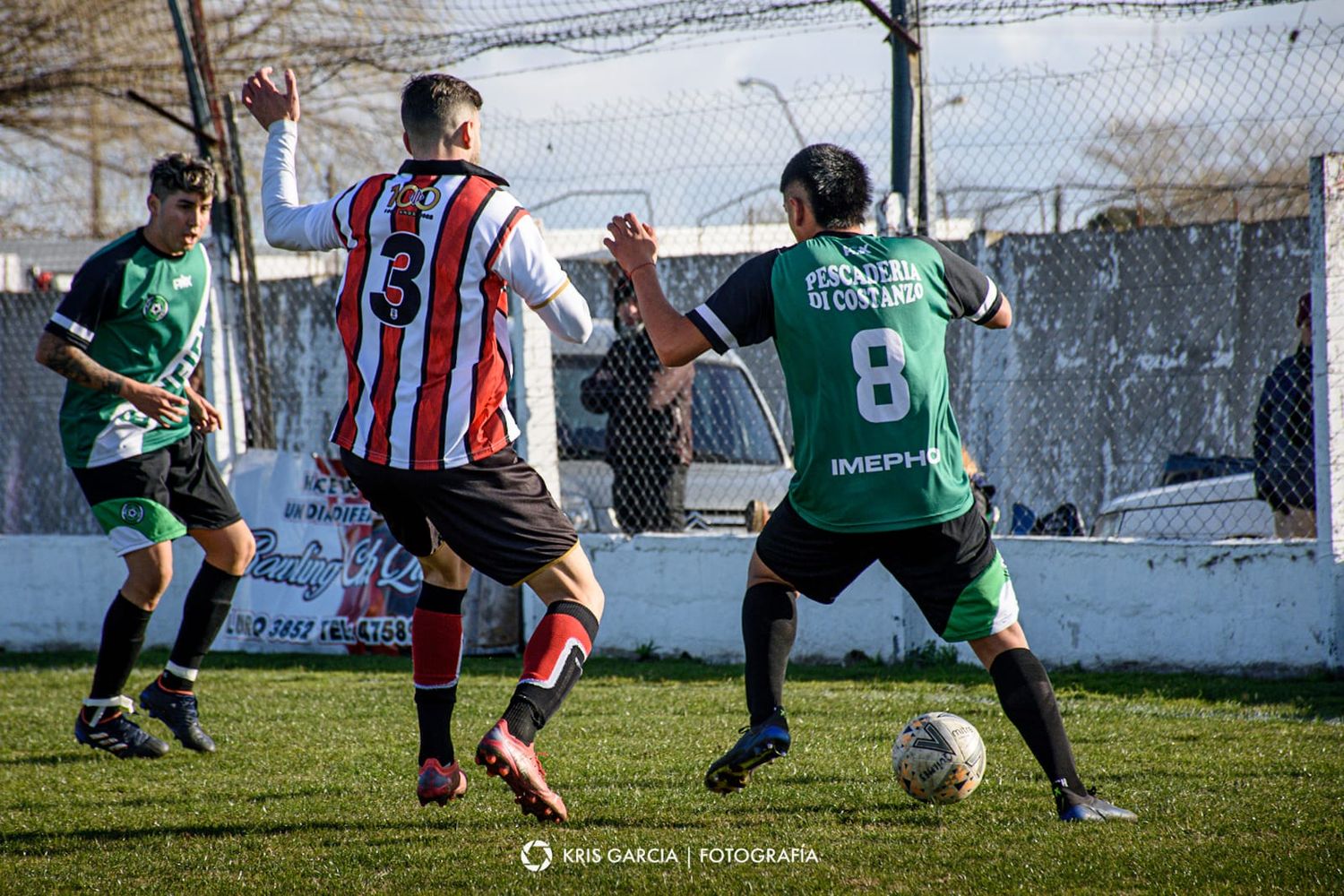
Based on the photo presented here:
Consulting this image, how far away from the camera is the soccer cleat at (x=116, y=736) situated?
5.20 m

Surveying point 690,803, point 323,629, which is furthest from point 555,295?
point 323,629

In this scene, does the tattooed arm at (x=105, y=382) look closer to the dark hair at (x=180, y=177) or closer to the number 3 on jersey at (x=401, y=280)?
the dark hair at (x=180, y=177)

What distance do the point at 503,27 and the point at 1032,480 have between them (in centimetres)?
523

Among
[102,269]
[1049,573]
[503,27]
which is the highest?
[503,27]

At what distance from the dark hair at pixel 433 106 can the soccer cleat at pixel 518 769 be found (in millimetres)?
1683

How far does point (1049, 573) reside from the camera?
723 cm

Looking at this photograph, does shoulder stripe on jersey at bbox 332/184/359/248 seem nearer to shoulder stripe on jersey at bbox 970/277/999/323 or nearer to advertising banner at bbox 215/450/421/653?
shoulder stripe on jersey at bbox 970/277/999/323

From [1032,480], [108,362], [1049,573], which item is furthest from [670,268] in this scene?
[108,362]

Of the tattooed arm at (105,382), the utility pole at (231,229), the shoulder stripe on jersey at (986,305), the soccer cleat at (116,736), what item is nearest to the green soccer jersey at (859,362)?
the shoulder stripe on jersey at (986,305)

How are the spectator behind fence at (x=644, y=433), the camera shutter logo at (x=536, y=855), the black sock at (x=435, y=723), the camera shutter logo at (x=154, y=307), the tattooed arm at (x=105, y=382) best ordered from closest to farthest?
the camera shutter logo at (x=536, y=855), the black sock at (x=435, y=723), the tattooed arm at (x=105, y=382), the camera shutter logo at (x=154, y=307), the spectator behind fence at (x=644, y=433)

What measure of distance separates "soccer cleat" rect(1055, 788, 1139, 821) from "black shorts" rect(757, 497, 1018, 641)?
50 centimetres

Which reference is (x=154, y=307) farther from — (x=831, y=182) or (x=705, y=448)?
(x=705, y=448)

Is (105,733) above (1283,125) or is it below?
below

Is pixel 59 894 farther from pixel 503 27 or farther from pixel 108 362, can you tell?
pixel 503 27
